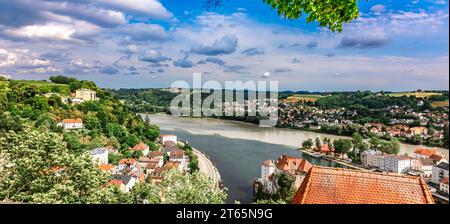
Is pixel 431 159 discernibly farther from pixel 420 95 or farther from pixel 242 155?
pixel 242 155

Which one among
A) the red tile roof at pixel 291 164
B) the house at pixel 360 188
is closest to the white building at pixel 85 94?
the red tile roof at pixel 291 164

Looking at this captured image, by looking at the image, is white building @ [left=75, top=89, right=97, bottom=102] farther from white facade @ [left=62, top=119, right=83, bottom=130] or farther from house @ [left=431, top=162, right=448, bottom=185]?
house @ [left=431, top=162, right=448, bottom=185]

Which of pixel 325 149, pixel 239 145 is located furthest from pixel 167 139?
pixel 325 149

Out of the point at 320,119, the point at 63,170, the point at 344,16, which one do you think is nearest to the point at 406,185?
the point at 344,16

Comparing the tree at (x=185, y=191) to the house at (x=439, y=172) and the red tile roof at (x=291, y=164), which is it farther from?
the house at (x=439, y=172)

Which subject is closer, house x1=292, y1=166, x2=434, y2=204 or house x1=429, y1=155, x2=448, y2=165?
house x1=292, y1=166, x2=434, y2=204

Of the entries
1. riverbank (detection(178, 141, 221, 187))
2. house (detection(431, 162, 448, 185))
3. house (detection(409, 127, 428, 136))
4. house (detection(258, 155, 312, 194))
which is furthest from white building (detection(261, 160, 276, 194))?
house (detection(409, 127, 428, 136))

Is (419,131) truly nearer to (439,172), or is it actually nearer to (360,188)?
(439,172)
